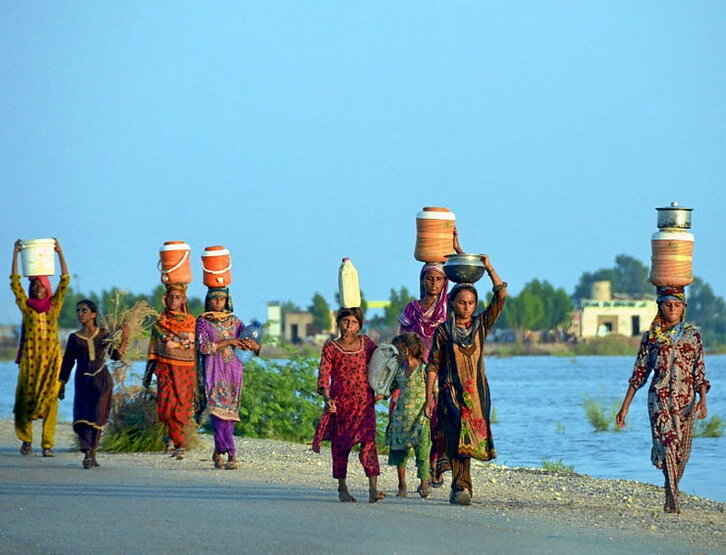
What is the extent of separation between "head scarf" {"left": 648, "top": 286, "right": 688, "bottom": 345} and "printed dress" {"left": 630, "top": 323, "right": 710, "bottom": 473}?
0.01 meters

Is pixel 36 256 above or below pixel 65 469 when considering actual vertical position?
above

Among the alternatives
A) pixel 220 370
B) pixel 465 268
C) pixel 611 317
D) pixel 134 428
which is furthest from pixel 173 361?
pixel 611 317

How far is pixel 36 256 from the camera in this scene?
15.6 meters

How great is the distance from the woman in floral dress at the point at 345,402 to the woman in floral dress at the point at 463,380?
0.58m

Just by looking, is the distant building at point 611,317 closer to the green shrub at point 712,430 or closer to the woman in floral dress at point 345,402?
the green shrub at point 712,430

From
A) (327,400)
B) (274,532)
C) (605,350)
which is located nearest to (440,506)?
(327,400)

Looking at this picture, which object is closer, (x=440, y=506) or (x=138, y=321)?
(x=440, y=506)

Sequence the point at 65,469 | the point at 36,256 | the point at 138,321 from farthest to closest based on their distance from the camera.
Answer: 1. the point at 138,321
2. the point at 36,256
3. the point at 65,469

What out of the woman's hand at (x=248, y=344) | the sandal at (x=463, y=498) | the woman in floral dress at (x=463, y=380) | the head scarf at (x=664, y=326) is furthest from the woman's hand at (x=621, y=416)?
the woman's hand at (x=248, y=344)

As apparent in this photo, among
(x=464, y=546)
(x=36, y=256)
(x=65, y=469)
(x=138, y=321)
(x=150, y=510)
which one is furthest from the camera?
(x=138, y=321)

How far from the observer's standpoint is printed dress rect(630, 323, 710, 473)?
10.9m

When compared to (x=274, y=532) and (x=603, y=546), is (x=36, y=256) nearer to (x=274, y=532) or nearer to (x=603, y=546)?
(x=274, y=532)

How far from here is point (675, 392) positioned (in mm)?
10859

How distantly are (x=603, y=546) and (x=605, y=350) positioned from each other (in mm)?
94977
